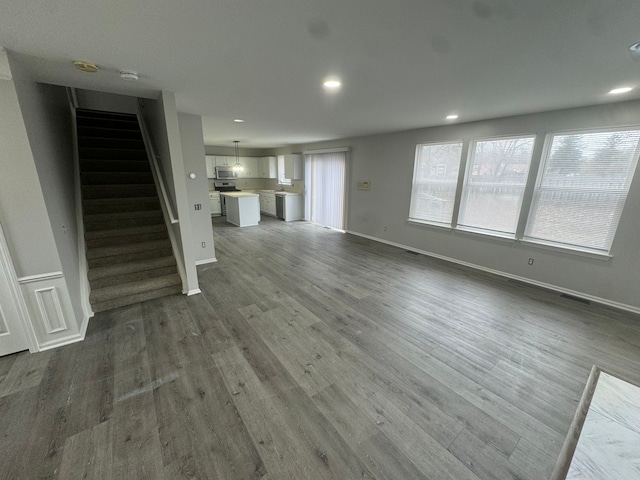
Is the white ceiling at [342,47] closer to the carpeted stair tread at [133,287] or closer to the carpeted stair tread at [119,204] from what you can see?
the carpeted stair tread at [119,204]

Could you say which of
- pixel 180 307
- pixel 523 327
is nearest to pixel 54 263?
pixel 180 307

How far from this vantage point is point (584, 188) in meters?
3.27

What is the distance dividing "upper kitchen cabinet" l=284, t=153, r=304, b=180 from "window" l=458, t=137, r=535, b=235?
5016 mm

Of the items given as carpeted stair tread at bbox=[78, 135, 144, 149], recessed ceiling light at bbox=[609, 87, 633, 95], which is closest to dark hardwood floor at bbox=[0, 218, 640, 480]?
recessed ceiling light at bbox=[609, 87, 633, 95]

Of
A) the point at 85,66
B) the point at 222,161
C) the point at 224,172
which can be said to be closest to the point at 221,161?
the point at 222,161

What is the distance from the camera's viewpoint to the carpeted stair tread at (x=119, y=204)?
3.70 m

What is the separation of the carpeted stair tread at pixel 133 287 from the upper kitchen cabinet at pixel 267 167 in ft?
21.6

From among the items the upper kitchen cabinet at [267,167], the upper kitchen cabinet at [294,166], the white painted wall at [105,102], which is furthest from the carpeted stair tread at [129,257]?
the upper kitchen cabinet at [267,167]

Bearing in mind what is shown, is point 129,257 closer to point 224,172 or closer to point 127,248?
point 127,248

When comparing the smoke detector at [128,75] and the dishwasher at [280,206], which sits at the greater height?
the smoke detector at [128,75]

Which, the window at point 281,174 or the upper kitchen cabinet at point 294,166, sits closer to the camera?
the upper kitchen cabinet at point 294,166

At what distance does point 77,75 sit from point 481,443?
433cm

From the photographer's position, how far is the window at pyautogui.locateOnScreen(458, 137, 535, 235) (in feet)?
12.4

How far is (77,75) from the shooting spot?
2.33m
